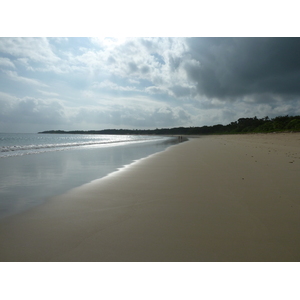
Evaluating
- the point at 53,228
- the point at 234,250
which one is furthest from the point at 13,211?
the point at 234,250

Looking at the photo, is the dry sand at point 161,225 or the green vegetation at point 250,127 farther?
the green vegetation at point 250,127

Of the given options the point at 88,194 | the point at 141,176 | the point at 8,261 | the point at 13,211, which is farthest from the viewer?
the point at 141,176

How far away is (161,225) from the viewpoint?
131 inches

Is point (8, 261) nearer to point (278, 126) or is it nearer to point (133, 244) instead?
point (133, 244)

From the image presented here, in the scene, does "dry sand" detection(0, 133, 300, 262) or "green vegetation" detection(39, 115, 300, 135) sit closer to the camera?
"dry sand" detection(0, 133, 300, 262)

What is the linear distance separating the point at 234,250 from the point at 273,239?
0.67 metres

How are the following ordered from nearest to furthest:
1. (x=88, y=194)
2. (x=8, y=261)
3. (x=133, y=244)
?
(x=8, y=261), (x=133, y=244), (x=88, y=194)

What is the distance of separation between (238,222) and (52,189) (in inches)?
183

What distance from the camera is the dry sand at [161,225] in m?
2.58

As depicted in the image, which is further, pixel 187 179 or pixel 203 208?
pixel 187 179

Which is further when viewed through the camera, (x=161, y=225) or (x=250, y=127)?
(x=250, y=127)

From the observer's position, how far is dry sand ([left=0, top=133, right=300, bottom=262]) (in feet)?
8.46

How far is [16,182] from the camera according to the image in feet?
21.4

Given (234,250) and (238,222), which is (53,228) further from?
(238,222)
